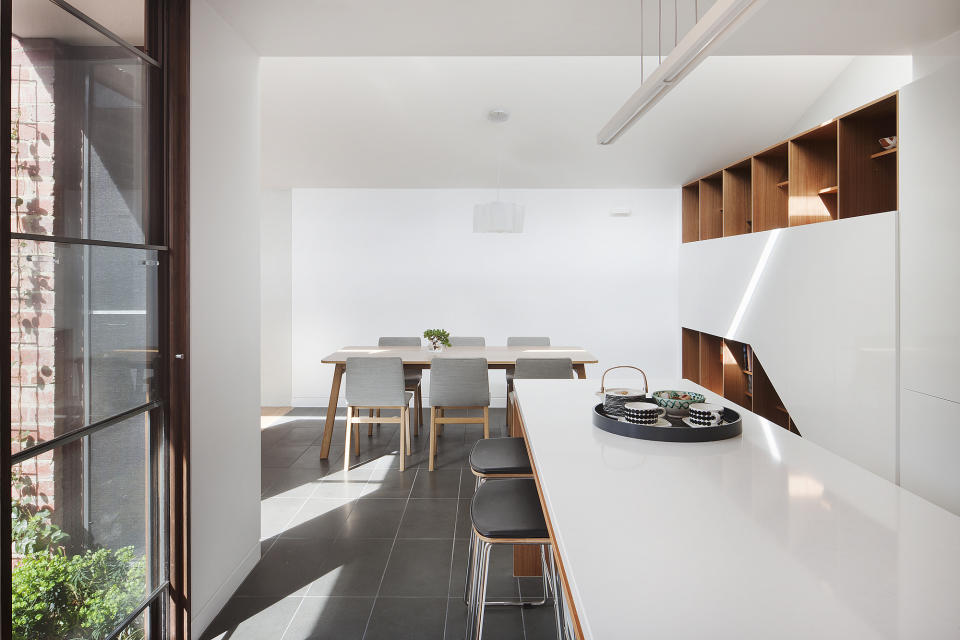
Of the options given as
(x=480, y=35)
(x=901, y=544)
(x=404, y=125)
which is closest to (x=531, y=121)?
(x=404, y=125)

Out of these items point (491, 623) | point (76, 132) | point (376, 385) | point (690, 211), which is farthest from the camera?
→ point (690, 211)

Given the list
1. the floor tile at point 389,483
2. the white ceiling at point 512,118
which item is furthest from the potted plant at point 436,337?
the white ceiling at point 512,118

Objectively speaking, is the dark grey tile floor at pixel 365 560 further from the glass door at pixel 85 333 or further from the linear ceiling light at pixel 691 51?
the linear ceiling light at pixel 691 51

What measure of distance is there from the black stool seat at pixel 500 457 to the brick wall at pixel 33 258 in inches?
54.1

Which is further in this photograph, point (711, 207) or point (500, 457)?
point (711, 207)

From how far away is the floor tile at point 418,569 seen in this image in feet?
7.72

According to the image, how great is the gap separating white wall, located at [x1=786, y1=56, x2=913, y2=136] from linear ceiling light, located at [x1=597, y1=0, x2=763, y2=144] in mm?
2865

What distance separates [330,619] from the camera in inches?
84.3

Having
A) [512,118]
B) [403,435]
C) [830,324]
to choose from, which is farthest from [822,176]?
[403,435]

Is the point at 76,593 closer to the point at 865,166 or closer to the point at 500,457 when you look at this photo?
the point at 500,457

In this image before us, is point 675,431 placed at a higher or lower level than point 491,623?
higher

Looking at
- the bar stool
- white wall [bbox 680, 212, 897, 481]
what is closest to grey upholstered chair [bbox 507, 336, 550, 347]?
white wall [bbox 680, 212, 897, 481]

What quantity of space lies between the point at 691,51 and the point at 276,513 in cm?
317

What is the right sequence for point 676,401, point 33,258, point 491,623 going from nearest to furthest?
point 33,258, point 676,401, point 491,623
